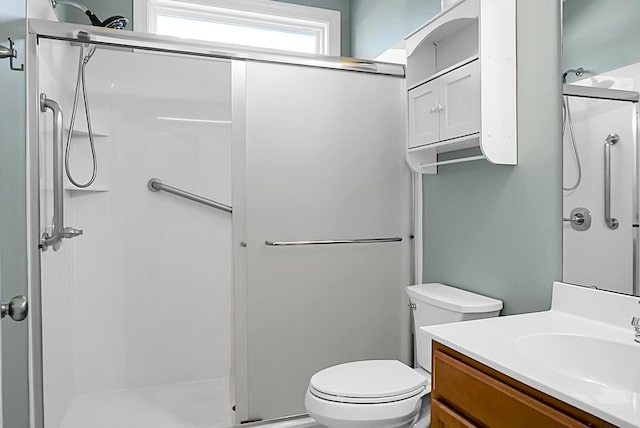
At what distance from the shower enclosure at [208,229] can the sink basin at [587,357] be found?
3.82ft

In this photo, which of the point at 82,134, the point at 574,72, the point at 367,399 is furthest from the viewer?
the point at 82,134

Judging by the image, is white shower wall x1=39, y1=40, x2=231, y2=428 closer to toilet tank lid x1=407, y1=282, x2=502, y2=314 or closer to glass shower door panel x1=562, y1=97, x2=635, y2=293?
toilet tank lid x1=407, y1=282, x2=502, y2=314

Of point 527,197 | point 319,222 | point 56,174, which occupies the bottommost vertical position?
point 319,222

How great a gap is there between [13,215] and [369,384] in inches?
52.3

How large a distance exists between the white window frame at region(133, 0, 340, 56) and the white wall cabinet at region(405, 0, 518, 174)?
1242mm

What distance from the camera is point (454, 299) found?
1837 millimetres

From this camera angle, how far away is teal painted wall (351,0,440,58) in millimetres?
2422

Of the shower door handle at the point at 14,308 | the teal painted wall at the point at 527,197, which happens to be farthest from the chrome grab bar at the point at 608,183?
the shower door handle at the point at 14,308

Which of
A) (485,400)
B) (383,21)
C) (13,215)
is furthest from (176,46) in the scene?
(485,400)

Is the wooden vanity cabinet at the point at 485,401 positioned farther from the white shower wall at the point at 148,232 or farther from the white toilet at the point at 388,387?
the white shower wall at the point at 148,232

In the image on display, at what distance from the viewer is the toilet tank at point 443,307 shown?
174 centimetres

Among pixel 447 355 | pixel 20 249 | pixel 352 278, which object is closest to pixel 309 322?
A: pixel 352 278

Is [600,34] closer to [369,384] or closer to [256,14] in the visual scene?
[369,384]

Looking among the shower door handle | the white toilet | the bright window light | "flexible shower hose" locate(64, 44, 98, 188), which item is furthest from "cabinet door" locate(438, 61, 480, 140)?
"flexible shower hose" locate(64, 44, 98, 188)
